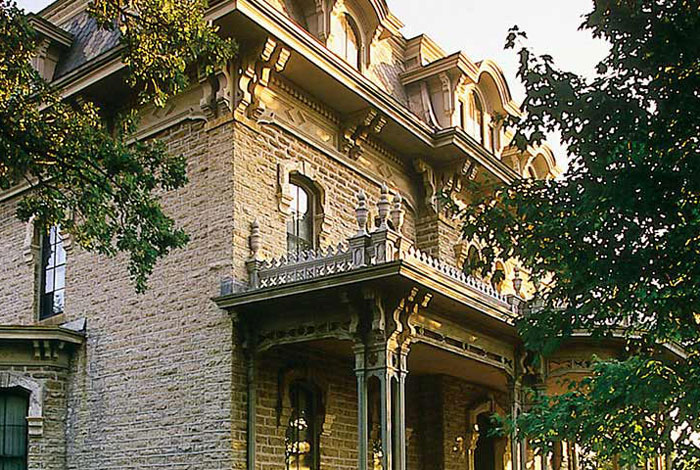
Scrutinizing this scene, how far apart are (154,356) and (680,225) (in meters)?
9.77

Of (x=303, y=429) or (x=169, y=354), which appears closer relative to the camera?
(x=169, y=354)

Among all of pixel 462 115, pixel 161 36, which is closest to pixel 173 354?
pixel 161 36

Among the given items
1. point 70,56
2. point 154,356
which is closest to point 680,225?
point 154,356

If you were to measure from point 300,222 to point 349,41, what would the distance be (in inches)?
157

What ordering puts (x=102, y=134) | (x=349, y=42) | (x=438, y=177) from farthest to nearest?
(x=438, y=177), (x=349, y=42), (x=102, y=134)

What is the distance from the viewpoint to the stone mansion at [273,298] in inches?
531

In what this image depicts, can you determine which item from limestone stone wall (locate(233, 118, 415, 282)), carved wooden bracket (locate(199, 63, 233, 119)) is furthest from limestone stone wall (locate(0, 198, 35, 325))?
limestone stone wall (locate(233, 118, 415, 282))

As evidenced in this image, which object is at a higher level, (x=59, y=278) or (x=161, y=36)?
(x=161, y=36)

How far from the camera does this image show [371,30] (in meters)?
18.3

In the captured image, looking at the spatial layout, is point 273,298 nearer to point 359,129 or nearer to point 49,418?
point 359,129

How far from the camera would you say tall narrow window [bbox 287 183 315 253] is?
1584cm

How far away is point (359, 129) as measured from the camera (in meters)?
17.1

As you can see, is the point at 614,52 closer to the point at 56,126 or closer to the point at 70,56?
the point at 56,126

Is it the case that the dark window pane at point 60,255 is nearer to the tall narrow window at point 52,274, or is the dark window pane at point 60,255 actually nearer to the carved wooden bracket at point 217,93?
the tall narrow window at point 52,274
